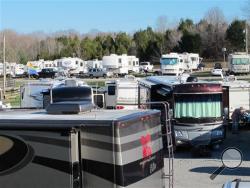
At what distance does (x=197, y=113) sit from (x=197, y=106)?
0.85ft

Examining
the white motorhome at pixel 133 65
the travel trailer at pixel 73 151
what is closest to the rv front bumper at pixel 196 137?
the travel trailer at pixel 73 151

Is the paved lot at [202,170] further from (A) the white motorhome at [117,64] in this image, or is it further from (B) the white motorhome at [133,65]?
(B) the white motorhome at [133,65]

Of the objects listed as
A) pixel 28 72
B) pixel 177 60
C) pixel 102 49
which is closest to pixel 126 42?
pixel 102 49

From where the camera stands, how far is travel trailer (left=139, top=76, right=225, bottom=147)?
1891 centimetres

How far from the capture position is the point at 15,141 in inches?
253

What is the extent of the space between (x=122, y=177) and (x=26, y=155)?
3.79 feet

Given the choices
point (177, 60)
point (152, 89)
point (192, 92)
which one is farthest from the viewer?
point (177, 60)

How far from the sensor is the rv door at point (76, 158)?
20.0ft

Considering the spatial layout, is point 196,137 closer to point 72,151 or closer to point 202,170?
point 202,170

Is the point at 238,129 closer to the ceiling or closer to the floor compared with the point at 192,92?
closer to the floor

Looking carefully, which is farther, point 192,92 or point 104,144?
point 192,92

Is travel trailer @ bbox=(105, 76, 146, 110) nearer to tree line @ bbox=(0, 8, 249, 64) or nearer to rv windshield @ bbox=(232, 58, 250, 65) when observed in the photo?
rv windshield @ bbox=(232, 58, 250, 65)

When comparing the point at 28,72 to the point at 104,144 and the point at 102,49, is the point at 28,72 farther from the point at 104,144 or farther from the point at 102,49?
the point at 104,144

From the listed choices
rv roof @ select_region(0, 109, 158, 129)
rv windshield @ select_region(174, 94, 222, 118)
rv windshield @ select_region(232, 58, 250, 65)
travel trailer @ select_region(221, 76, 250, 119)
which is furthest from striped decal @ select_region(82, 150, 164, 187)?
rv windshield @ select_region(232, 58, 250, 65)
